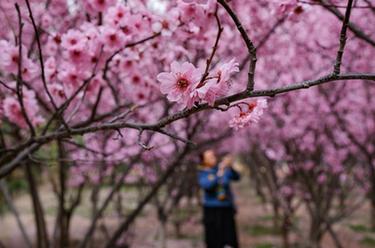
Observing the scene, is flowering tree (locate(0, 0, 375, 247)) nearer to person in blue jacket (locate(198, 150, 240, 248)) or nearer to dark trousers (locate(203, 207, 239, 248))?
person in blue jacket (locate(198, 150, 240, 248))

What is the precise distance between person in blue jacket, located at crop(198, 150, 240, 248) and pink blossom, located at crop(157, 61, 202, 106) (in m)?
5.50

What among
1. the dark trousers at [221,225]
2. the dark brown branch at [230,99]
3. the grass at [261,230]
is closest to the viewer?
the dark brown branch at [230,99]

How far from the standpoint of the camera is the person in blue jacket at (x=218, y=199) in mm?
7047

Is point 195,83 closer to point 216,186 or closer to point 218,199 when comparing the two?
point 216,186

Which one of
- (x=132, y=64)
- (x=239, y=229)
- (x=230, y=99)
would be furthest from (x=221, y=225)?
(x=230, y=99)

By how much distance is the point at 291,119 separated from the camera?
7.43 m

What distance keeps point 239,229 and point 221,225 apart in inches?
165

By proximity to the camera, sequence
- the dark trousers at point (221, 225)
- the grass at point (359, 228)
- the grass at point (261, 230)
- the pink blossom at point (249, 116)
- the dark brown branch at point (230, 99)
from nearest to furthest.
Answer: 1. the dark brown branch at point (230, 99)
2. the pink blossom at point (249, 116)
3. the dark trousers at point (221, 225)
4. the grass at point (359, 228)
5. the grass at point (261, 230)

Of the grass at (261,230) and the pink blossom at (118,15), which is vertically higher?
the pink blossom at (118,15)

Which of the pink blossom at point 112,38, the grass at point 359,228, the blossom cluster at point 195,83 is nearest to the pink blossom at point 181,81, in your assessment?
the blossom cluster at point 195,83

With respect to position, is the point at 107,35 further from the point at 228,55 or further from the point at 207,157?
the point at 207,157

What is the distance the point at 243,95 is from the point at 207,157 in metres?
5.60

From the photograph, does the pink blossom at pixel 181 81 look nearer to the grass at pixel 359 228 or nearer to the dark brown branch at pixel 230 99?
the dark brown branch at pixel 230 99

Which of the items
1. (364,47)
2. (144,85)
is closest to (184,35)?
(144,85)
